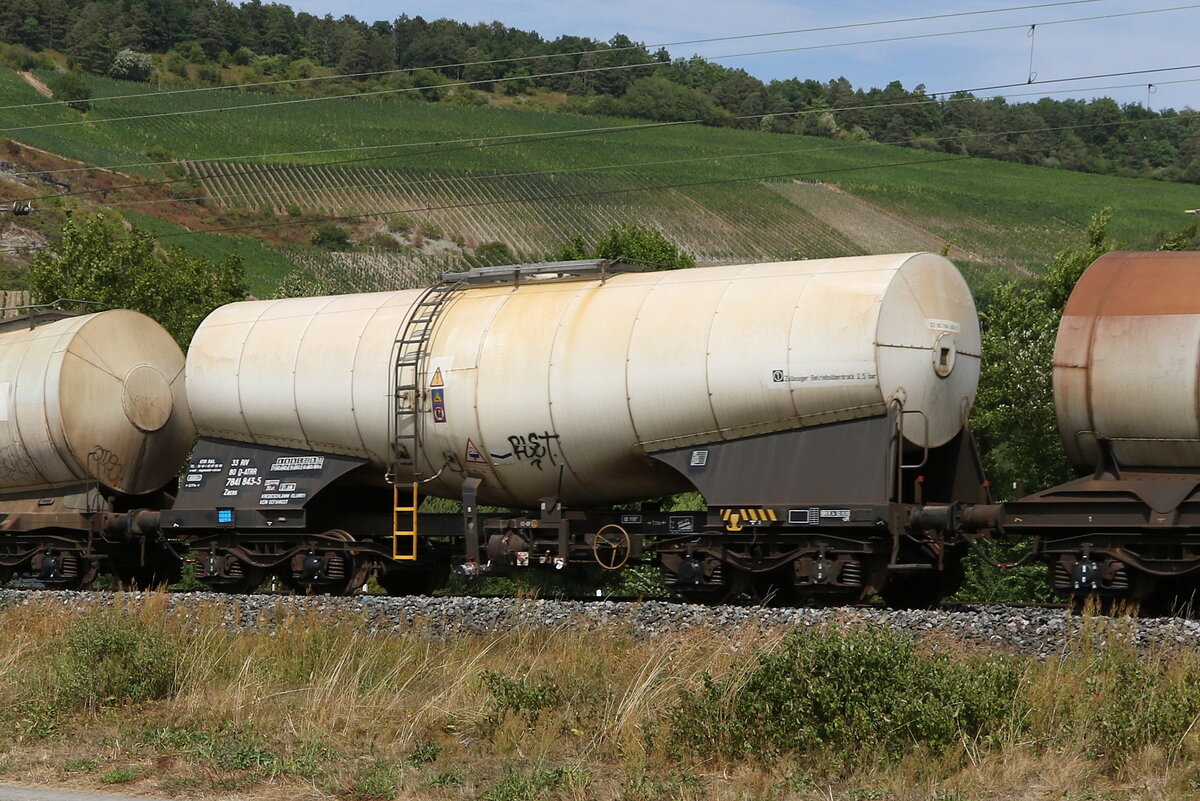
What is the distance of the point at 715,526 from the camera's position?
14914 mm

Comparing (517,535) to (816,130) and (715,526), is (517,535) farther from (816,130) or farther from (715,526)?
(816,130)

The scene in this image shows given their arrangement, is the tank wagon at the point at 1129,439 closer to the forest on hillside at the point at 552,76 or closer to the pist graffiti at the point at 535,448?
the pist graffiti at the point at 535,448

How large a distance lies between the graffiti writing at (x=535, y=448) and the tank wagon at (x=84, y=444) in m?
6.24

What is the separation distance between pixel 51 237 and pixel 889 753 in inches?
2516

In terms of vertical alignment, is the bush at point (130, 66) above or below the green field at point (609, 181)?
above

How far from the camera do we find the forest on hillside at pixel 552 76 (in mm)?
115625

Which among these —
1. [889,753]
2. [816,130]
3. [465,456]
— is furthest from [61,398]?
[816,130]

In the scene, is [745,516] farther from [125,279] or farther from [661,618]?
[125,279]

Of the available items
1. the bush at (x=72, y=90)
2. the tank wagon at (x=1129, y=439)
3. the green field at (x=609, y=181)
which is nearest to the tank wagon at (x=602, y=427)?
the tank wagon at (x=1129, y=439)

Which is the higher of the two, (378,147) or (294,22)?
(294,22)

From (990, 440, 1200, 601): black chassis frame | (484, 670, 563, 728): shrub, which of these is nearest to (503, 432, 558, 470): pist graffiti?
(990, 440, 1200, 601): black chassis frame

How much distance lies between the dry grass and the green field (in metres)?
57.0

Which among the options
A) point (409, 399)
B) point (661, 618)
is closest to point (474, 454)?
point (409, 399)

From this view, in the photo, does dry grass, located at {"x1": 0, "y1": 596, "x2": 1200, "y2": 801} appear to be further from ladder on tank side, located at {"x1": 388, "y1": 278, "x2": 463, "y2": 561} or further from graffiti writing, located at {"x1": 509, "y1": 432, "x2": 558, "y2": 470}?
ladder on tank side, located at {"x1": 388, "y1": 278, "x2": 463, "y2": 561}
